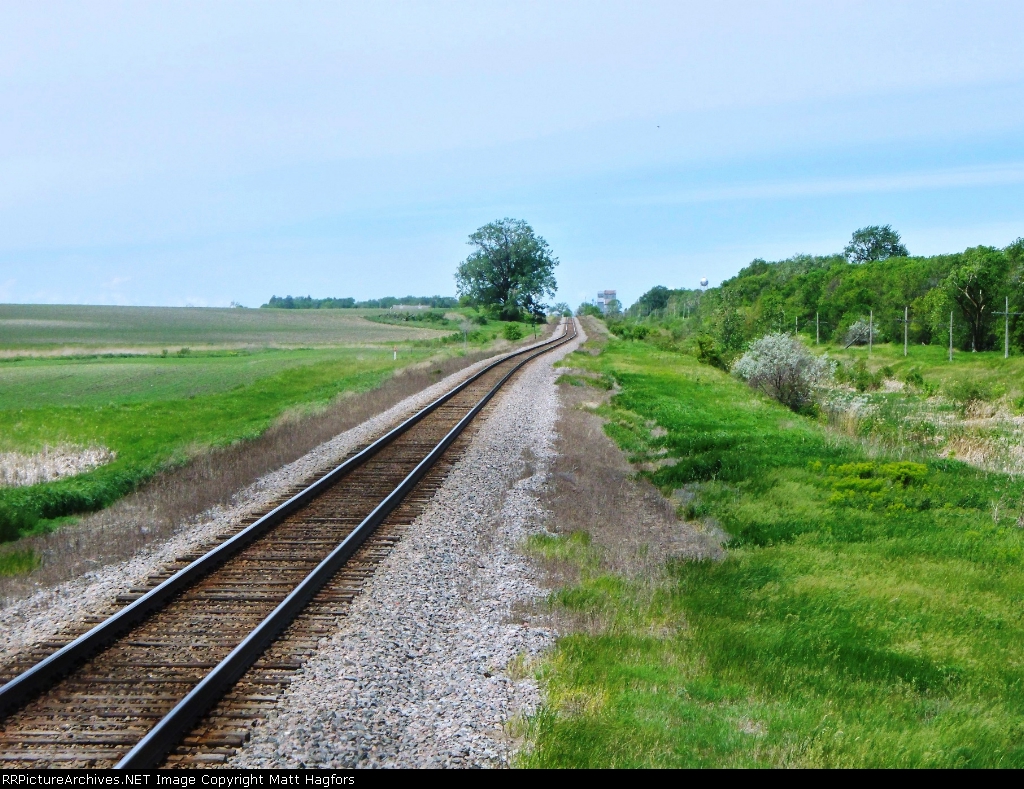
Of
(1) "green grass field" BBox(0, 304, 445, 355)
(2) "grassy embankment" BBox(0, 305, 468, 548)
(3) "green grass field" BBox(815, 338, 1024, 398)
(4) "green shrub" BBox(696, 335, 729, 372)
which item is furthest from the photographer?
(1) "green grass field" BBox(0, 304, 445, 355)

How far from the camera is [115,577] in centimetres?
905

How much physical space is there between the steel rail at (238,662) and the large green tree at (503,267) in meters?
108

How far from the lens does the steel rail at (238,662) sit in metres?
5.28

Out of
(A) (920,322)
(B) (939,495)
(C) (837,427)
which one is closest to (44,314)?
(A) (920,322)

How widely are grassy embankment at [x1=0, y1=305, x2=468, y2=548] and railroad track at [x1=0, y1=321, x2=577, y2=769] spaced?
2.96m

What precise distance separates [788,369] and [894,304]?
57357 millimetres

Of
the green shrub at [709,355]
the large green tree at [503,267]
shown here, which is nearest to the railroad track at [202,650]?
the green shrub at [709,355]

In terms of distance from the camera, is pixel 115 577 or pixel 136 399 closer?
pixel 115 577

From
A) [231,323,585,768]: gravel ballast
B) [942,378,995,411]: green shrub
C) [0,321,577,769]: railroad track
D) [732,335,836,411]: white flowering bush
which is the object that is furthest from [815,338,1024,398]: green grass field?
[0,321,577,769]: railroad track

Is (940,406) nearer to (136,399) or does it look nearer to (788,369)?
(788,369)

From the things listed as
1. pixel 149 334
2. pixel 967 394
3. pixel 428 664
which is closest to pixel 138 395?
pixel 428 664

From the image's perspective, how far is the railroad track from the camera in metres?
5.54

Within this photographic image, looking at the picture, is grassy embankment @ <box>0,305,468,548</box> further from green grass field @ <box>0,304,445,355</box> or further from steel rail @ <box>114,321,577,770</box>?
steel rail @ <box>114,321,577,770</box>
